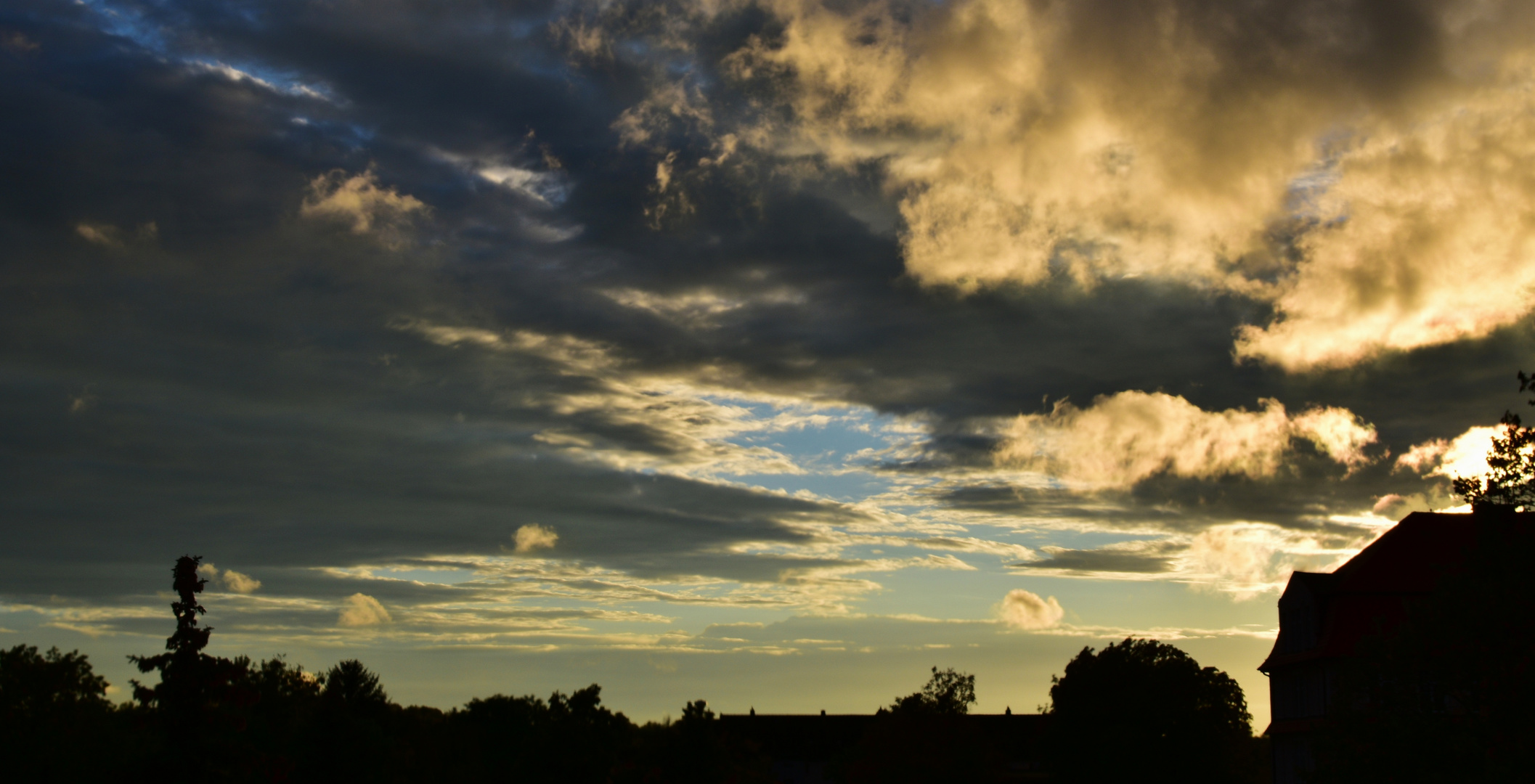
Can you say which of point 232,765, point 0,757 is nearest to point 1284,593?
point 232,765

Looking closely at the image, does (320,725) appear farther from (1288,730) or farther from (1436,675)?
(1436,675)

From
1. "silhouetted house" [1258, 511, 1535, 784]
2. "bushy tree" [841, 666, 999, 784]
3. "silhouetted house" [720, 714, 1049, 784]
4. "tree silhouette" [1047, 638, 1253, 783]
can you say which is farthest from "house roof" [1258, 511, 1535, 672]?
"silhouetted house" [720, 714, 1049, 784]

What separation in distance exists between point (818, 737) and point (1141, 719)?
3354 inches

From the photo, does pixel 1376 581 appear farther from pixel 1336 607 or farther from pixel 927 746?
pixel 927 746

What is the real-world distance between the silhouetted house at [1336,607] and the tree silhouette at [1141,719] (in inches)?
244

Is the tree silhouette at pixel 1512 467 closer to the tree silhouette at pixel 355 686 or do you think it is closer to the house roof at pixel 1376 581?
the house roof at pixel 1376 581

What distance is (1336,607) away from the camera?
209ft

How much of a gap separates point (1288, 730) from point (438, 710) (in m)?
146

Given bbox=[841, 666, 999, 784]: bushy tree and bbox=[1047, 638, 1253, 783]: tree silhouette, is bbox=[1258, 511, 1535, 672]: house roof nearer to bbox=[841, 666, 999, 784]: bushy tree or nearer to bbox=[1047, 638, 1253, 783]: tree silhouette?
bbox=[1047, 638, 1253, 783]: tree silhouette

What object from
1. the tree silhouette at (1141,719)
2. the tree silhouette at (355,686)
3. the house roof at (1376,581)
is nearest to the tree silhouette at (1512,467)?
the house roof at (1376,581)

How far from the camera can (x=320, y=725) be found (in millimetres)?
74188

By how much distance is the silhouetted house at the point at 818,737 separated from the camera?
464 ft

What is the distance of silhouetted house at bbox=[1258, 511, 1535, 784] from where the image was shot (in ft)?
205

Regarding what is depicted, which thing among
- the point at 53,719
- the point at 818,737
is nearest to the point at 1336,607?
the point at 53,719
